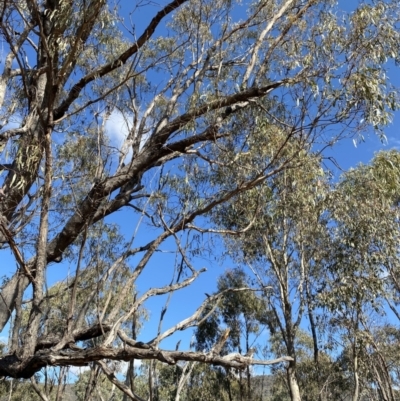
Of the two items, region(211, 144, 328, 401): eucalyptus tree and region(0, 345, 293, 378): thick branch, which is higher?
region(211, 144, 328, 401): eucalyptus tree

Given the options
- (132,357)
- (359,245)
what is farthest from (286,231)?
(132,357)

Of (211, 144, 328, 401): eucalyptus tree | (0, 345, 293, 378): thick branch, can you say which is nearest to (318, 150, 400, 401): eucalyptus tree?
(211, 144, 328, 401): eucalyptus tree

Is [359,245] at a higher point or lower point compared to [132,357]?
higher

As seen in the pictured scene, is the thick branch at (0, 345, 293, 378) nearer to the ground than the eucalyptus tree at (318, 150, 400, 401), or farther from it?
nearer to the ground

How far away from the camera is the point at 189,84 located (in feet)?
16.9

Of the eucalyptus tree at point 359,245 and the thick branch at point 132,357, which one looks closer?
the thick branch at point 132,357

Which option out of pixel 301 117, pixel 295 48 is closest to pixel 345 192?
pixel 295 48

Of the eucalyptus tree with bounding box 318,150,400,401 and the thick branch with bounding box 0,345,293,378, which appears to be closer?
the thick branch with bounding box 0,345,293,378

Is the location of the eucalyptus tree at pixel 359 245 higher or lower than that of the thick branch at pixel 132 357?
higher

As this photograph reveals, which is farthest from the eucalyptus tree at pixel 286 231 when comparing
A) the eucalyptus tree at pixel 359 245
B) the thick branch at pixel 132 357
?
the thick branch at pixel 132 357

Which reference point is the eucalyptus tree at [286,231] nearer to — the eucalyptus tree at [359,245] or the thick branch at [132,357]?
the eucalyptus tree at [359,245]

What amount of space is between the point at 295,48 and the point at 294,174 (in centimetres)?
224

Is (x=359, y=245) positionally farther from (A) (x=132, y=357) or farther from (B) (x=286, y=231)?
(A) (x=132, y=357)

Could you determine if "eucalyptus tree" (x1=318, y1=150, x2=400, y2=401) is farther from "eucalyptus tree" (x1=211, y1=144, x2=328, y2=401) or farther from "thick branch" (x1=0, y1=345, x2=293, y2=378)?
"thick branch" (x1=0, y1=345, x2=293, y2=378)
